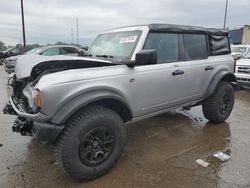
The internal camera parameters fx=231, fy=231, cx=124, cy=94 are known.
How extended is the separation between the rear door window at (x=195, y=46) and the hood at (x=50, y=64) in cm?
168

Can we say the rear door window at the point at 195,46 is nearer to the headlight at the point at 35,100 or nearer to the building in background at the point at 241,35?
the headlight at the point at 35,100

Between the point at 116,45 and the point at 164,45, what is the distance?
786 millimetres

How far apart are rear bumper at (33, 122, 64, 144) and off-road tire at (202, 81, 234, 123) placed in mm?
3242

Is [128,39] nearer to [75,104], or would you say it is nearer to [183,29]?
[183,29]

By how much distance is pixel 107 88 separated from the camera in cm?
286

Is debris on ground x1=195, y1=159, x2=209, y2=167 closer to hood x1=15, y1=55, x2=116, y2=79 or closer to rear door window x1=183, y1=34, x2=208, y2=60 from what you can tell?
rear door window x1=183, y1=34, x2=208, y2=60

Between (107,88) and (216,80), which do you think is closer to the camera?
(107,88)

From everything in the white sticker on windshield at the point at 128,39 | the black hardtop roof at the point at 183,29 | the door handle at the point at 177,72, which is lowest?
the door handle at the point at 177,72

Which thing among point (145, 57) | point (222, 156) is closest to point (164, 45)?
point (145, 57)

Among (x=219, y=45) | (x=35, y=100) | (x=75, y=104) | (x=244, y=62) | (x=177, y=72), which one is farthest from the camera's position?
(x=244, y=62)

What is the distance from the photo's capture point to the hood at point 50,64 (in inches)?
116

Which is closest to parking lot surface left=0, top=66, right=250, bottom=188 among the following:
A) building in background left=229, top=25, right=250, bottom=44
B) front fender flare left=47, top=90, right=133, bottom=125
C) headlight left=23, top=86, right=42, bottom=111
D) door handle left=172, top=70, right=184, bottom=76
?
front fender flare left=47, top=90, right=133, bottom=125

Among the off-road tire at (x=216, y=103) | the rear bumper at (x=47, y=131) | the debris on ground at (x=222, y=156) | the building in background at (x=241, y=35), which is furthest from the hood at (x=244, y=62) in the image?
the building in background at (x=241, y=35)

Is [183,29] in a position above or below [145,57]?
above
